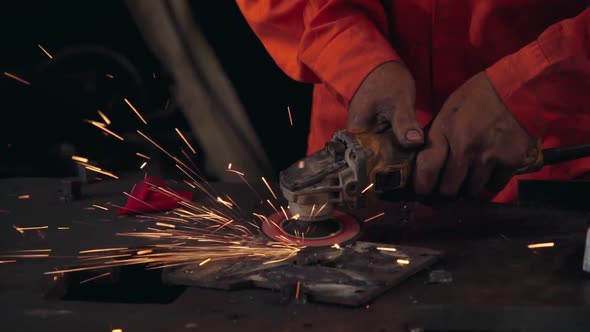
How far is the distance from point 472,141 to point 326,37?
1.67 feet

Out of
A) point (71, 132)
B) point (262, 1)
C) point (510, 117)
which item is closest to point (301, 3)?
point (262, 1)

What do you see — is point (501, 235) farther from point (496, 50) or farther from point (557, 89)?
point (496, 50)

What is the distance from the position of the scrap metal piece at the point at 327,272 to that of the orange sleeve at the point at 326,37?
0.54 meters

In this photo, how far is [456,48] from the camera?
1.96 metres

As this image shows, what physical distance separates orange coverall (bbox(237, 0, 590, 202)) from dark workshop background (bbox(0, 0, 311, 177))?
0.74 metres

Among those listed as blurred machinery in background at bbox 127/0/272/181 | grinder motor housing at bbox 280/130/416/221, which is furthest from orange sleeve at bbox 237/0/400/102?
blurred machinery in background at bbox 127/0/272/181

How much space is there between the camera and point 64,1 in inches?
110

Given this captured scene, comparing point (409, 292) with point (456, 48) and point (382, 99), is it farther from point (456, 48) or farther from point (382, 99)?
point (456, 48)

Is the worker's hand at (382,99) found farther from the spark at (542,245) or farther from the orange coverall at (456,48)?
the spark at (542,245)

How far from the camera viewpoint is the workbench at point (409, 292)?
3.79 ft

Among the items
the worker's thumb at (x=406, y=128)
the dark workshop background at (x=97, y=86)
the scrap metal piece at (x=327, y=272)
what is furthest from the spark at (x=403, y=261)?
the dark workshop background at (x=97, y=86)

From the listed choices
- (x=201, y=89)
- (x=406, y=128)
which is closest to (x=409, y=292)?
(x=406, y=128)

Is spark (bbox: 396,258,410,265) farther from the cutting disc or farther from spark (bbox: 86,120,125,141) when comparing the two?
spark (bbox: 86,120,125,141)

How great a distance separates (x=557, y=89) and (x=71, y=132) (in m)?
1.67
